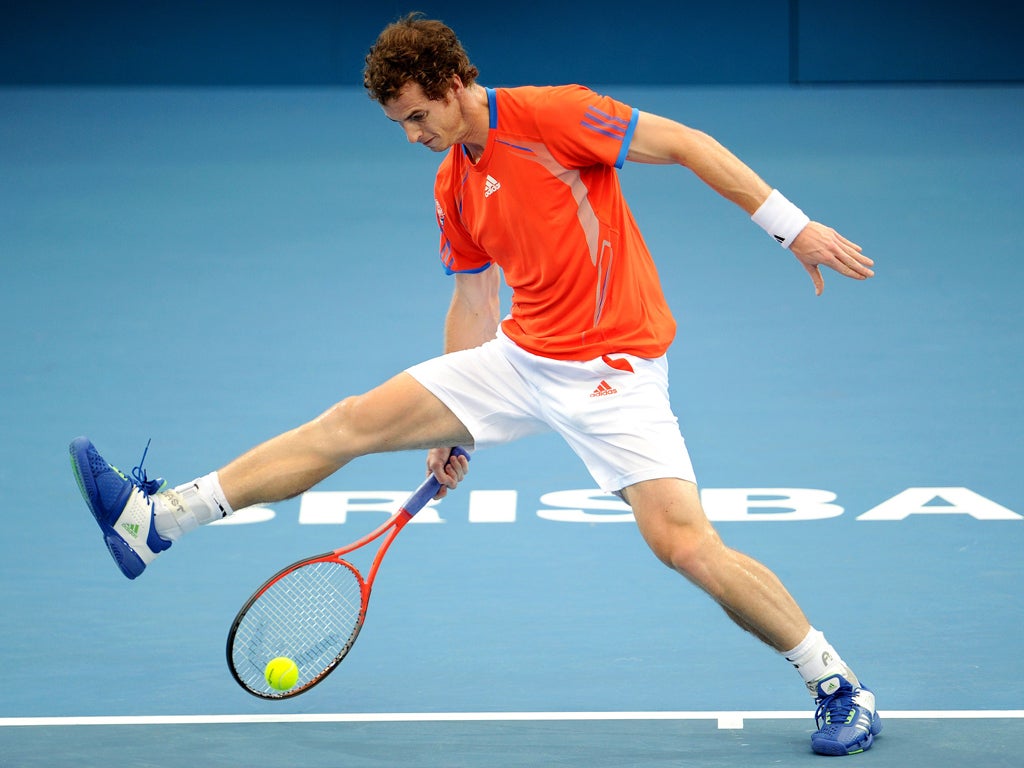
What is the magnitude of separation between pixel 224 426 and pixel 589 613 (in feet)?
7.99

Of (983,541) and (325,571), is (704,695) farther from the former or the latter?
(983,541)

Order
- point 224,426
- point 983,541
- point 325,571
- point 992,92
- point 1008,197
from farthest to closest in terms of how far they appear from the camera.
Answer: point 992,92 < point 1008,197 < point 224,426 < point 983,541 < point 325,571

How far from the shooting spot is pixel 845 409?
7.59 m

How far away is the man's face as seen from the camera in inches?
172

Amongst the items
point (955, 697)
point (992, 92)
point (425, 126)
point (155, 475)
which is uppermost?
point (992, 92)

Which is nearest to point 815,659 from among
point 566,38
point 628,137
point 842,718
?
point 842,718

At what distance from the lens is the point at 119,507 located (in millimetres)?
4555

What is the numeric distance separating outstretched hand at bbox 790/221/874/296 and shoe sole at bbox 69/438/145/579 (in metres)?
1.94

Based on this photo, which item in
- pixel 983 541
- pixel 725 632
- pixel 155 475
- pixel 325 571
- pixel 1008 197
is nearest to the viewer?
pixel 325 571

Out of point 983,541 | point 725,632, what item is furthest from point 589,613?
point 983,541

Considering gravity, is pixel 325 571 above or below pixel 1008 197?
below

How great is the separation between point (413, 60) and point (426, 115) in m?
0.15

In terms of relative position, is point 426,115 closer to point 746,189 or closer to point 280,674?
point 746,189

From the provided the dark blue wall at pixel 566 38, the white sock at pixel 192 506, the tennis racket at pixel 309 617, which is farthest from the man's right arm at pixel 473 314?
the dark blue wall at pixel 566 38
